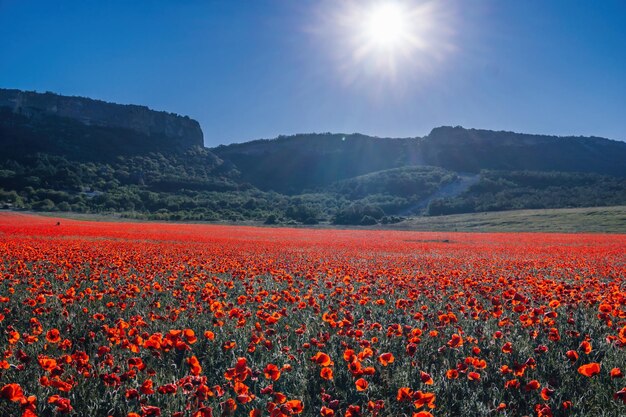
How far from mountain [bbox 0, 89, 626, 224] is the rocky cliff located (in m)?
0.37

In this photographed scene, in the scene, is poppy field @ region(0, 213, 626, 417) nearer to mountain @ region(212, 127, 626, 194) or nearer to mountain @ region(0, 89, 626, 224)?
mountain @ region(0, 89, 626, 224)

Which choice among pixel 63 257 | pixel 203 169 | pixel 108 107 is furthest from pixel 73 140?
pixel 63 257

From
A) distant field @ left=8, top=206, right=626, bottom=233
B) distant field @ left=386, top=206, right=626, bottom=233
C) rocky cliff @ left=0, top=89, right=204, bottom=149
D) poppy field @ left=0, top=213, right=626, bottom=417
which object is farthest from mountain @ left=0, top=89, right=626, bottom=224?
poppy field @ left=0, top=213, right=626, bottom=417

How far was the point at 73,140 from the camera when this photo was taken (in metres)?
114

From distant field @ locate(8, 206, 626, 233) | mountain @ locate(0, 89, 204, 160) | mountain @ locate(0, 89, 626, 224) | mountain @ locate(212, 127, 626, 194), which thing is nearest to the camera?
distant field @ locate(8, 206, 626, 233)

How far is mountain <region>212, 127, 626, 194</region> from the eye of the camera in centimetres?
15062

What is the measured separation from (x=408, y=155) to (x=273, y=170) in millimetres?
57841

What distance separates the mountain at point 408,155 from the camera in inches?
5930

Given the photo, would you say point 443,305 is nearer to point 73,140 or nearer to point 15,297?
point 15,297

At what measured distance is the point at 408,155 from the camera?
176 meters

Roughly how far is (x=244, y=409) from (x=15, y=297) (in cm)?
582

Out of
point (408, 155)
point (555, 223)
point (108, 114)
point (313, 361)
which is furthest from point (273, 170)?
point (313, 361)

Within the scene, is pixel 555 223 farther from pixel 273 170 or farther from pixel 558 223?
pixel 273 170

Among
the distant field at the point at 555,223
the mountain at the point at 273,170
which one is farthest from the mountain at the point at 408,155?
the distant field at the point at 555,223
